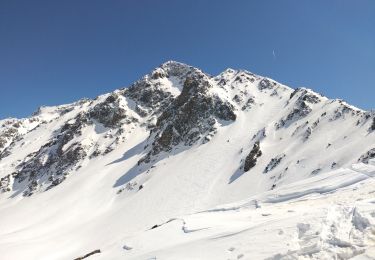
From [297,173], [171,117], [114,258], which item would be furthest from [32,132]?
[114,258]

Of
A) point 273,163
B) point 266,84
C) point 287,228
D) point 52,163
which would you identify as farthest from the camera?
point 52,163

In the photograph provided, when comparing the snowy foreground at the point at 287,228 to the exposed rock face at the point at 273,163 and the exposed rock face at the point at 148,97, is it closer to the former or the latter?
the exposed rock face at the point at 273,163

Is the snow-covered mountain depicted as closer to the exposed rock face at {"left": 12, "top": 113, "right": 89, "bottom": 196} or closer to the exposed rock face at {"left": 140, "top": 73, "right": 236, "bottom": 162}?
the exposed rock face at {"left": 140, "top": 73, "right": 236, "bottom": 162}

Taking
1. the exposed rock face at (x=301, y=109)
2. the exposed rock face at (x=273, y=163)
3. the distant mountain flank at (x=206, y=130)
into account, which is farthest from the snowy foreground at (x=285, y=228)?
the exposed rock face at (x=301, y=109)

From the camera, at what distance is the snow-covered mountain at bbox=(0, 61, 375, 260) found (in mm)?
11852

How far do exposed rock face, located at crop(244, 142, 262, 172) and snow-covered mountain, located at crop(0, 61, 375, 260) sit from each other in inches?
7.7

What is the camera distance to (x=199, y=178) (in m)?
55.8

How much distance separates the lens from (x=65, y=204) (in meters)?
66.5

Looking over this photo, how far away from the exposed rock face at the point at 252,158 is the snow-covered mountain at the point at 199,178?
197 millimetres

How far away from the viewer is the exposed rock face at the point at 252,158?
51.9 meters

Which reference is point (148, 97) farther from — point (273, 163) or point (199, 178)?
point (273, 163)

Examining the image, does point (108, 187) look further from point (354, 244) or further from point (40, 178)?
point (354, 244)

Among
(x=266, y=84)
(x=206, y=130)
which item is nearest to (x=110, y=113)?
(x=206, y=130)

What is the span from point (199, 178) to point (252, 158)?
844 cm
